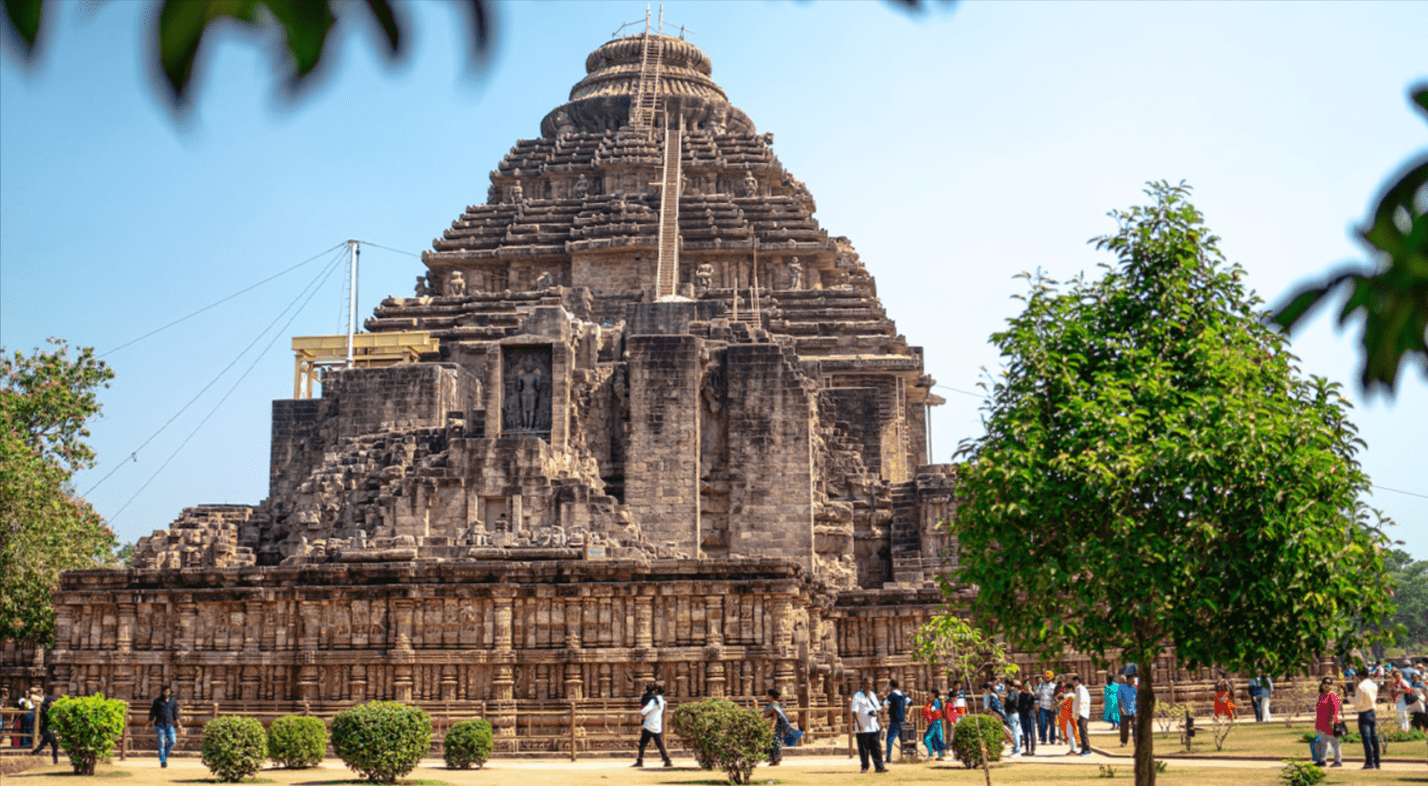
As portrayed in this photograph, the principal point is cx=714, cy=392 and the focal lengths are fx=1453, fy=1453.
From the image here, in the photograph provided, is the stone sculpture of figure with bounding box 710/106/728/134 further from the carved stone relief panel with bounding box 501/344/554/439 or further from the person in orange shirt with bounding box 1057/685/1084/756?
the person in orange shirt with bounding box 1057/685/1084/756

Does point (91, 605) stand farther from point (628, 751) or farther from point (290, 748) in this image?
point (628, 751)

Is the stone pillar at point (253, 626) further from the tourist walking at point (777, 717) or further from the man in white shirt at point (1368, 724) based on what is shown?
the man in white shirt at point (1368, 724)

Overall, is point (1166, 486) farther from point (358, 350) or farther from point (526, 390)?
point (358, 350)

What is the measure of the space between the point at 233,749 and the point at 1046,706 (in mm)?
15116

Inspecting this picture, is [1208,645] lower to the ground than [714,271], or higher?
lower

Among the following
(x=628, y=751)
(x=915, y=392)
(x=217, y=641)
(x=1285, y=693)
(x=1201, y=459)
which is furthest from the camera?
(x=915, y=392)

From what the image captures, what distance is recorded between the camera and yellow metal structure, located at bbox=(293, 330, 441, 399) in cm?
4444

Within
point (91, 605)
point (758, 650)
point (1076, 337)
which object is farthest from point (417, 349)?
point (1076, 337)

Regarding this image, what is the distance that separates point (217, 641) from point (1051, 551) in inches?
617

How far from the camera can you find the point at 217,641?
2514 centimetres

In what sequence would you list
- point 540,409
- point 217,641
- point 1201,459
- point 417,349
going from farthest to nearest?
point 417,349 → point 540,409 → point 217,641 → point 1201,459

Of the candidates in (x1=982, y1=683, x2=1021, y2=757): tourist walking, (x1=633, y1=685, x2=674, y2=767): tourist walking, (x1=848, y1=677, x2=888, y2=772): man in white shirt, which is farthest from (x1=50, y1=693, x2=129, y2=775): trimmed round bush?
(x1=982, y1=683, x2=1021, y2=757): tourist walking

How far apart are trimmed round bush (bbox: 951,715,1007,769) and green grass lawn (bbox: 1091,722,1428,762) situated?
3.33 meters

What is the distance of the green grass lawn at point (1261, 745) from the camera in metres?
22.3
